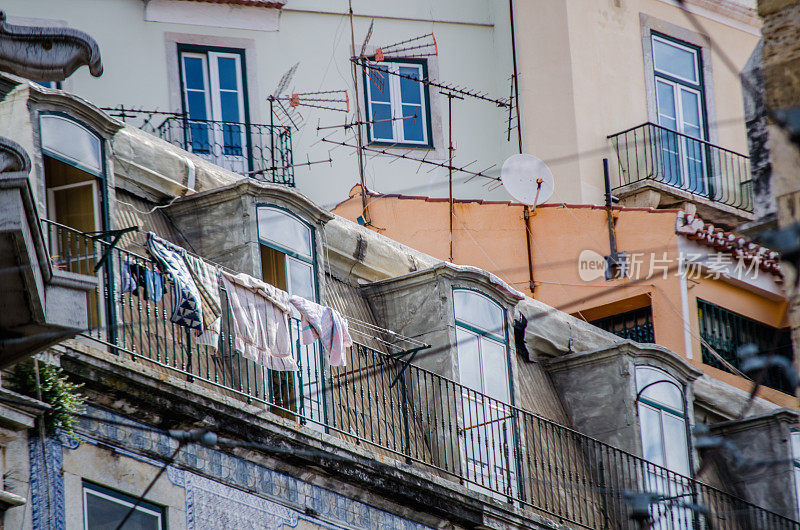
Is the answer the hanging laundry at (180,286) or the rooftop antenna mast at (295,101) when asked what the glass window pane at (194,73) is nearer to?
the rooftop antenna mast at (295,101)

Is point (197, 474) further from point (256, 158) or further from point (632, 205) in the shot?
point (632, 205)

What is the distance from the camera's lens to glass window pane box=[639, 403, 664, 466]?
1970 cm

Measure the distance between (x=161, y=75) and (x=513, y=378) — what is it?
26.3 ft

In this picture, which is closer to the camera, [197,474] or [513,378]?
[197,474]

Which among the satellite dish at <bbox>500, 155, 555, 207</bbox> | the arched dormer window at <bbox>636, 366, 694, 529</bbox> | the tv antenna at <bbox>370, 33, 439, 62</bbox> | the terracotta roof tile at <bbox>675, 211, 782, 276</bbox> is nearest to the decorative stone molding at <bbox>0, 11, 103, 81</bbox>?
the arched dormer window at <bbox>636, 366, 694, 529</bbox>

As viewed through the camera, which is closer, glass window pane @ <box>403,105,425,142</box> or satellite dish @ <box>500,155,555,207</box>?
satellite dish @ <box>500,155,555,207</box>

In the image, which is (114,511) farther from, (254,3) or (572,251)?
(254,3)

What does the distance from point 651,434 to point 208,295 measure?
6.78m

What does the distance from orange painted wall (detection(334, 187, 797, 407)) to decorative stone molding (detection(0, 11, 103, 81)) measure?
13618 mm

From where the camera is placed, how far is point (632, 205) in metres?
27.2

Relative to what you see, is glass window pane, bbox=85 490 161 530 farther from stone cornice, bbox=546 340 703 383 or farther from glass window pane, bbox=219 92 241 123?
glass window pane, bbox=219 92 241 123

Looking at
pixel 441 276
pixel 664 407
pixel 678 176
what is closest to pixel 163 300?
pixel 441 276

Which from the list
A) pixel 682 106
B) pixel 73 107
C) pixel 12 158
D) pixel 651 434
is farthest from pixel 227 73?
pixel 12 158

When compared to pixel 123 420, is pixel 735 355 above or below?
above
